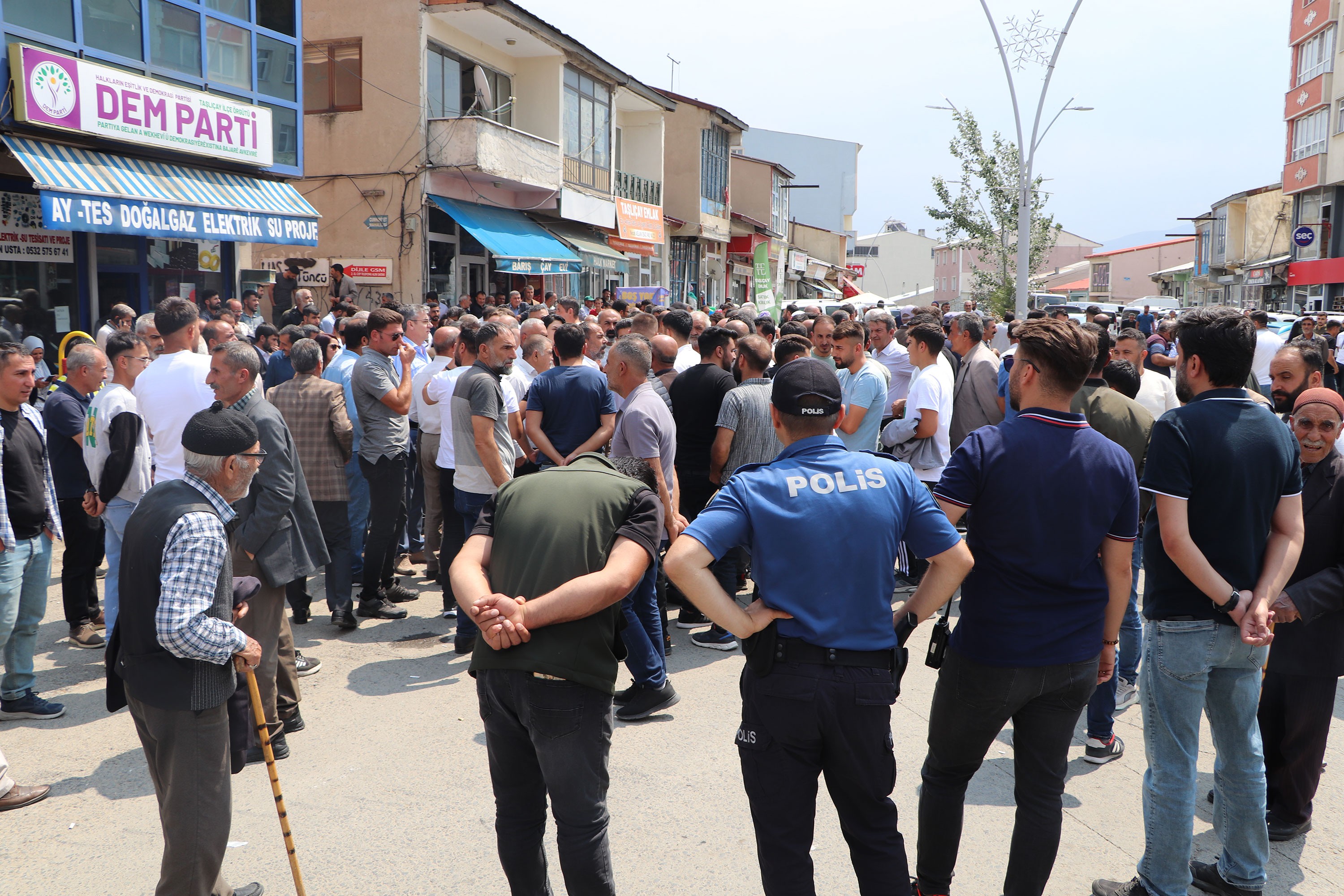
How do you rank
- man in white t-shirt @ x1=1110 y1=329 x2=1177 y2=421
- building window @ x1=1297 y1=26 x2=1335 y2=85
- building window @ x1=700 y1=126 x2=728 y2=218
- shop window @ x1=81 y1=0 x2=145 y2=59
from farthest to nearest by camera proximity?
building window @ x1=1297 y1=26 x2=1335 y2=85 < building window @ x1=700 y1=126 x2=728 y2=218 < shop window @ x1=81 y1=0 x2=145 y2=59 < man in white t-shirt @ x1=1110 y1=329 x2=1177 y2=421

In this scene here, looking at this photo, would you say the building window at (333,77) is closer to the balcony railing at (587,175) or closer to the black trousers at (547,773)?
the balcony railing at (587,175)

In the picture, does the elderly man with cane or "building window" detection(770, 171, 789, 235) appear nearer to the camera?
the elderly man with cane

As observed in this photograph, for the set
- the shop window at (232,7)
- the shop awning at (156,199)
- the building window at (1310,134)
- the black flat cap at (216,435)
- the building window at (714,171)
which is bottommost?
the black flat cap at (216,435)

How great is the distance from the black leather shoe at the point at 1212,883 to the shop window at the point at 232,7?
15.1m

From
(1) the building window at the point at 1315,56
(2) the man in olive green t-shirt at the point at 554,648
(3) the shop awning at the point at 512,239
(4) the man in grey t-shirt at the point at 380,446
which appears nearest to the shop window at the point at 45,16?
(4) the man in grey t-shirt at the point at 380,446

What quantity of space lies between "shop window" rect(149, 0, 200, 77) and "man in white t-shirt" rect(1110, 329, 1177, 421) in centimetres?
1207

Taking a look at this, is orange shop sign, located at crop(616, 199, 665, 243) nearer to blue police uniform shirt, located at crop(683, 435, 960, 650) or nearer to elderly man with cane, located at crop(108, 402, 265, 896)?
elderly man with cane, located at crop(108, 402, 265, 896)

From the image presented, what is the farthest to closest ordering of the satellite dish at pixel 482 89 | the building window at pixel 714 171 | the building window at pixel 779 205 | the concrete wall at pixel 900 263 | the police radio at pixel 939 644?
1. the concrete wall at pixel 900 263
2. the building window at pixel 779 205
3. the building window at pixel 714 171
4. the satellite dish at pixel 482 89
5. the police radio at pixel 939 644

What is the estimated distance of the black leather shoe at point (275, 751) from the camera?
176 inches

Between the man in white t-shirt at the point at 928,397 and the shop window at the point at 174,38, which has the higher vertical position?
the shop window at the point at 174,38

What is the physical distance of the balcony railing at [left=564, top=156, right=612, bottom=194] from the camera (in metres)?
22.7

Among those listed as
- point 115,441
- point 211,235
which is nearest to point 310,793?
point 115,441

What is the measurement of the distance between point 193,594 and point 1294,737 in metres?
4.15

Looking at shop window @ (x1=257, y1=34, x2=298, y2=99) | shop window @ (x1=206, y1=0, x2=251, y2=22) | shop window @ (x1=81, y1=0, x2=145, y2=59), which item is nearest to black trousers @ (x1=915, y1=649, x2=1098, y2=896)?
shop window @ (x1=81, y1=0, x2=145, y2=59)
